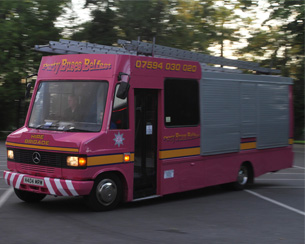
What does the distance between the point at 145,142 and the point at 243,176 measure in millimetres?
3586

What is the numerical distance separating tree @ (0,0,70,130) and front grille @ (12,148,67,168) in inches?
752

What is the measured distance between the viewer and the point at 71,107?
850 centimetres

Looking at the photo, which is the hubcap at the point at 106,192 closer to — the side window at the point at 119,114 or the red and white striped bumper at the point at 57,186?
the red and white striped bumper at the point at 57,186

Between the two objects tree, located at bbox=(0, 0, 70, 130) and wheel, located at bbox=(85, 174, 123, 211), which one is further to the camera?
tree, located at bbox=(0, 0, 70, 130)

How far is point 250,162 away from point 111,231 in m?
5.61

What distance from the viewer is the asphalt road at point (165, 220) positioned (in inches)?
265

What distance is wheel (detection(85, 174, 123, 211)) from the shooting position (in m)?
8.20

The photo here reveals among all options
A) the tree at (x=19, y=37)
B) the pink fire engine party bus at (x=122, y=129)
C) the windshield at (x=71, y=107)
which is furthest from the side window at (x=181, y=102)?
the tree at (x=19, y=37)

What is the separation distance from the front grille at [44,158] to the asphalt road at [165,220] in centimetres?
80

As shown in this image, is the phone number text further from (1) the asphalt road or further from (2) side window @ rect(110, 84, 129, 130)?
(1) the asphalt road

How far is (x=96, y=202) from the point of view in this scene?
826 cm

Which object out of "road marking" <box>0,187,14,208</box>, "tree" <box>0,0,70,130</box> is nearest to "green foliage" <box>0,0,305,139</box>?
"tree" <box>0,0,70,130</box>

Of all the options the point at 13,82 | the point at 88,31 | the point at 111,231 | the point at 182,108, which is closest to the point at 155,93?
the point at 182,108

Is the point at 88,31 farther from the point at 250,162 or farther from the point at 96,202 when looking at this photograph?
the point at 96,202
